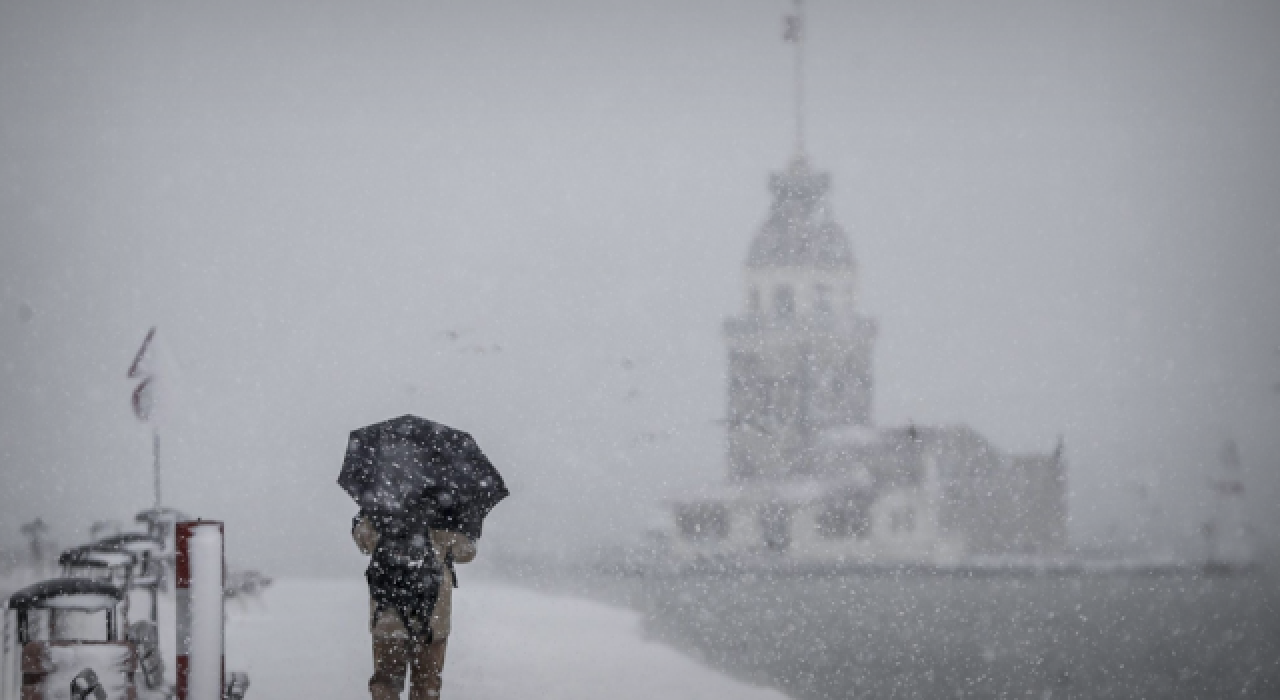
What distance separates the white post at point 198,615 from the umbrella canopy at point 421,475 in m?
0.99

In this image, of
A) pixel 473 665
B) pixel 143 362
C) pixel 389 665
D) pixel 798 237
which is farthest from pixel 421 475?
pixel 798 237

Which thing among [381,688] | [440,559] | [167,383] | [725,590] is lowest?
[725,590]

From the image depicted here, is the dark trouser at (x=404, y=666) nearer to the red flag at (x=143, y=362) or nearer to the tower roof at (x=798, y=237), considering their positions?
the red flag at (x=143, y=362)

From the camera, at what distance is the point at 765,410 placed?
3029 inches

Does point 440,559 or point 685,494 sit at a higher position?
point 440,559

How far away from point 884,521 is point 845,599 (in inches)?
879

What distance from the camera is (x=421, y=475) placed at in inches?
230

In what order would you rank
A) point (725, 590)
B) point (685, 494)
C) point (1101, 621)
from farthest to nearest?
point (685, 494) → point (725, 590) → point (1101, 621)

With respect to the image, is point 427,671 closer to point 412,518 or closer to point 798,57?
point 412,518

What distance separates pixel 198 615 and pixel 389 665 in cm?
A: 139

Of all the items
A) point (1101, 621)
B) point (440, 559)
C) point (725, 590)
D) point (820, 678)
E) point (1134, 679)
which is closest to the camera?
point (440, 559)

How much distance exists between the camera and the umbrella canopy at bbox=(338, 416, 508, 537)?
5798mm

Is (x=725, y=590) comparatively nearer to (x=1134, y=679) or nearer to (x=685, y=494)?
(x=685, y=494)

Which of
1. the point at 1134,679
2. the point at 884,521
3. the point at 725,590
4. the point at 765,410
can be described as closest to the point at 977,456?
the point at 884,521
